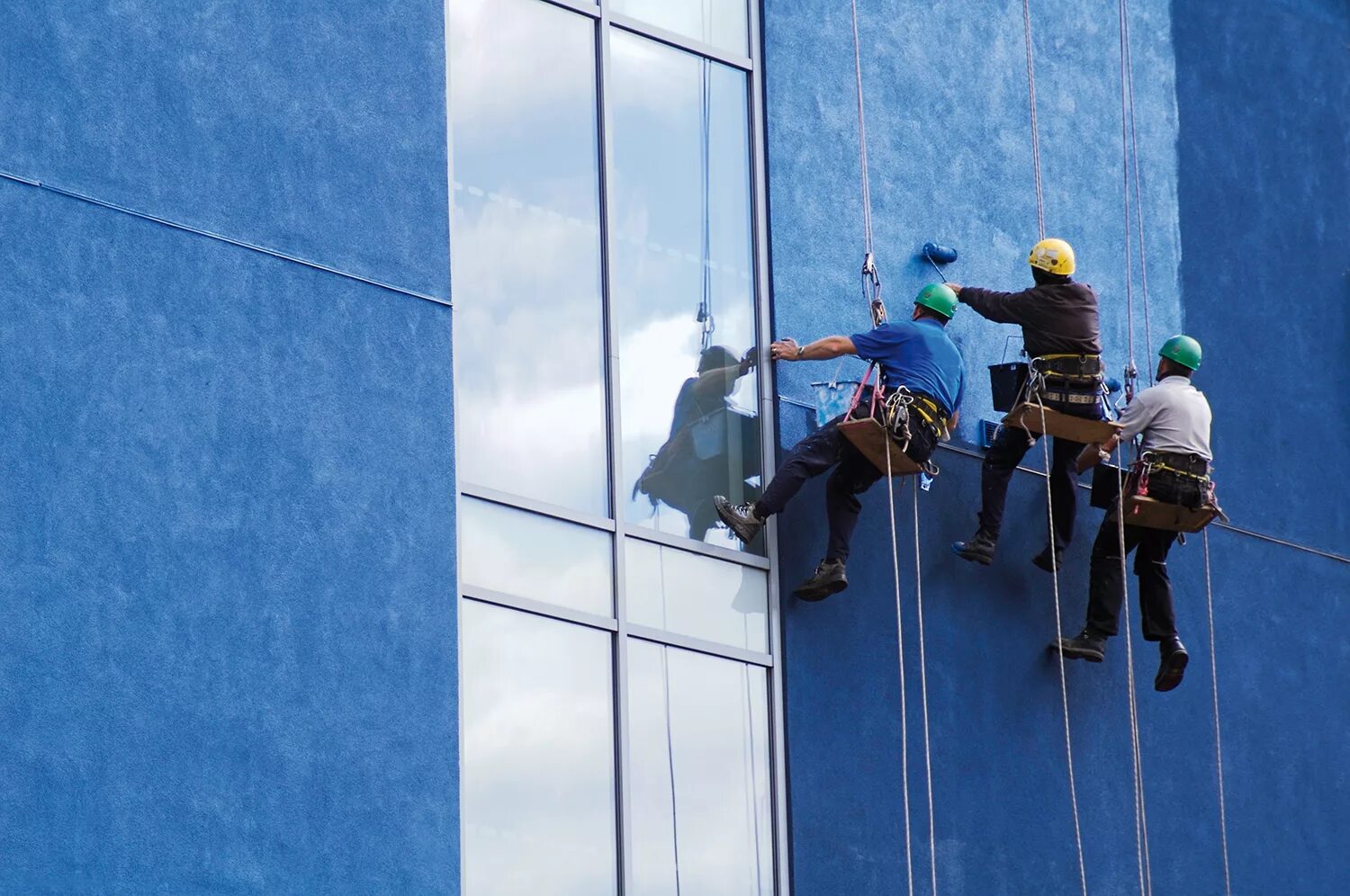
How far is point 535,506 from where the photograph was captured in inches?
391

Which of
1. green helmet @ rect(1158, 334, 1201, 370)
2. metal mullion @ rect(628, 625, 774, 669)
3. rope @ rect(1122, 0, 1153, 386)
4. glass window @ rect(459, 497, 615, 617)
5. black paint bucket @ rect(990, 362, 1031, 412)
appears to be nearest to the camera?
glass window @ rect(459, 497, 615, 617)

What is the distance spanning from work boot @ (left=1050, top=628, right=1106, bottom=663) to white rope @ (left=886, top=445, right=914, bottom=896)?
1.04 meters

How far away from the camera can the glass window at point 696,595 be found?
10.3 meters

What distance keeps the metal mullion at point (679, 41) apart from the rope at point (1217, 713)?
359 cm

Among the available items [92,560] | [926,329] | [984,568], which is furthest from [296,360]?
[984,568]

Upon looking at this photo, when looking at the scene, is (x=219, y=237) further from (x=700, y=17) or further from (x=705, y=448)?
(x=700, y=17)

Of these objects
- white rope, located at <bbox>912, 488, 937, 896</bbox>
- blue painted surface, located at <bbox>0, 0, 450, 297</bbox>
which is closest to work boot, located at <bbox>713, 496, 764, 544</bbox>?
white rope, located at <bbox>912, 488, 937, 896</bbox>

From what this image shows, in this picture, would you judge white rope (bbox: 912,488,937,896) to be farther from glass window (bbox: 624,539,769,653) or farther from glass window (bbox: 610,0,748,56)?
glass window (bbox: 610,0,748,56)

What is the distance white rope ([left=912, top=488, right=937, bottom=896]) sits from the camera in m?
10.9

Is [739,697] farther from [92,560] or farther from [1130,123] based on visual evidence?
[1130,123]

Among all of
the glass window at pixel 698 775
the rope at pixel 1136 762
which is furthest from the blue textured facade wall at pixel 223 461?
the rope at pixel 1136 762

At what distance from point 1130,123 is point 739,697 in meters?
4.42

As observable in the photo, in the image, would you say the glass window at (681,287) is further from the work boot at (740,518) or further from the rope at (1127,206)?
the rope at (1127,206)

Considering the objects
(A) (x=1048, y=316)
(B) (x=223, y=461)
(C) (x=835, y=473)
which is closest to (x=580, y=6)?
(C) (x=835, y=473)
